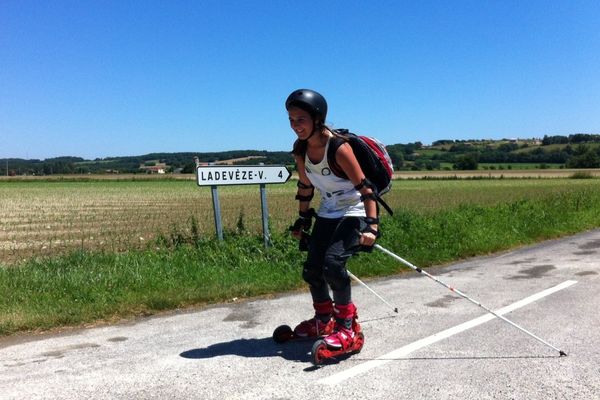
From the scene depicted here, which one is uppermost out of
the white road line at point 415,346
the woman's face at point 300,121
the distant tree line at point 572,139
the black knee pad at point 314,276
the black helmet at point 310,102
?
the distant tree line at point 572,139

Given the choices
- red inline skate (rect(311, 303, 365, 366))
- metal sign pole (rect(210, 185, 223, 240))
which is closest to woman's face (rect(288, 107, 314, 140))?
red inline skate (rect(311, 303, 365, 366))

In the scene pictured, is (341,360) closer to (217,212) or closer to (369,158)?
(369,158)

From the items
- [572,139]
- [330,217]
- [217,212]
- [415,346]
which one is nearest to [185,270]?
[217,212]

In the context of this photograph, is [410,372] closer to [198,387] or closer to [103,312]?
[198,387]

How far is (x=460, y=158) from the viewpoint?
96.8 meters

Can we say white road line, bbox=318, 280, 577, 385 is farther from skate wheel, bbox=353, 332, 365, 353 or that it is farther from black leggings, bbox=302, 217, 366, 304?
black leggings, bbox=302, 217, 366, 304

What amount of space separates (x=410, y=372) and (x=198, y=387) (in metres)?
1.44

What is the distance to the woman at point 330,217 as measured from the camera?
377 centimetres

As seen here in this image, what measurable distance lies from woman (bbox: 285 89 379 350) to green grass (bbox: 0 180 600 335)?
6.66 ft

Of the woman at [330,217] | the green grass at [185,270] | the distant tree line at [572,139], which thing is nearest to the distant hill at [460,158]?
the distant tree line at [572,139]

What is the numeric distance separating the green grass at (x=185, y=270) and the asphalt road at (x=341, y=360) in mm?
383

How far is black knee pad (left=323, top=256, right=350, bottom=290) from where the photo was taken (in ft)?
12.6

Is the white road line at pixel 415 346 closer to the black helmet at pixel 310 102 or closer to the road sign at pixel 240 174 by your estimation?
the black helmet at pixel 310 102

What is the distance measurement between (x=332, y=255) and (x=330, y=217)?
1.19 feet
